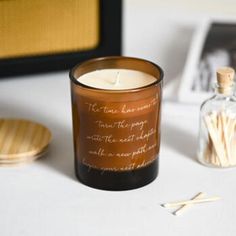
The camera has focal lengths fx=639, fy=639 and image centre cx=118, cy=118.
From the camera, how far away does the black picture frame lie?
0.72m

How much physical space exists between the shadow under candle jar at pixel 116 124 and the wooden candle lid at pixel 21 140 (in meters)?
0.05

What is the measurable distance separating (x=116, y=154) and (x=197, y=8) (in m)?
0.40

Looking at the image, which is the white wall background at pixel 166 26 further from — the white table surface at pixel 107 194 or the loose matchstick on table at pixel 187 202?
the loose matchstick on table at pixel 187 202

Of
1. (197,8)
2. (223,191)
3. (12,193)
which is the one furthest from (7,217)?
(197,8)

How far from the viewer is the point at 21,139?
0.60 metres

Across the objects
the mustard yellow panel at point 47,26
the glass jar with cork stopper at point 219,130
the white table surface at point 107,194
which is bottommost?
the white table surface at point 107,194

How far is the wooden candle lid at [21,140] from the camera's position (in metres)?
0.58

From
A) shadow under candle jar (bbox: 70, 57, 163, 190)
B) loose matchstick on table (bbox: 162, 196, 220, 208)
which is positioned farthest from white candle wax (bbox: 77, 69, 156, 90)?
loose matchstick on table (bbox: 162, 196, 220, 208)

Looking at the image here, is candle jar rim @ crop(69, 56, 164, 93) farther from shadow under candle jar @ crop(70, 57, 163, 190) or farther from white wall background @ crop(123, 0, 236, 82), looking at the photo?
white wall background @ crop(123, 0, 236, 82)

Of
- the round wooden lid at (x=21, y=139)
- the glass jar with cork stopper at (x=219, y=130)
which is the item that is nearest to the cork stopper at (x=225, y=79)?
the glass jar with cork stopper at (x=219, y=130)

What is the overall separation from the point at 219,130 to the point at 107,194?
0.39 feet

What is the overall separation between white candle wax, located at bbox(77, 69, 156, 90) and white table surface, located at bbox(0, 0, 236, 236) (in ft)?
0.29

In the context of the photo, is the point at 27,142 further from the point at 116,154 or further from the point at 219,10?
the point at 219,10

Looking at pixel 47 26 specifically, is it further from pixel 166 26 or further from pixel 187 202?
pixel 187 202
